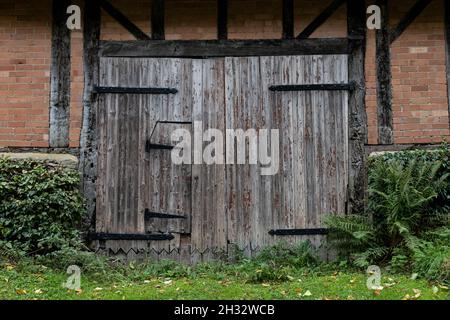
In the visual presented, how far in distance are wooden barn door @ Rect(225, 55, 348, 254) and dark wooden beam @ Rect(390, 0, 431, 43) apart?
2.66ft

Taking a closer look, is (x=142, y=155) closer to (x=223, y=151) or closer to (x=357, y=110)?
(x=223, y=151)

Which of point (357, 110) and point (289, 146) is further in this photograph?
point (357, 110)

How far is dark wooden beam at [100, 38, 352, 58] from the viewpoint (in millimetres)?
7367

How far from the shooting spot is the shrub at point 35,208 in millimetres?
6543

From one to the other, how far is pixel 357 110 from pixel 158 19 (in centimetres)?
306

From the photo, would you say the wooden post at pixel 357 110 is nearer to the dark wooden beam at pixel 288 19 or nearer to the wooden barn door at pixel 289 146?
the wooden barn door at pixel 289 146

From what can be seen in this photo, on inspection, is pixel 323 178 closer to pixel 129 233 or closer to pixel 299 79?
pixel 299 79

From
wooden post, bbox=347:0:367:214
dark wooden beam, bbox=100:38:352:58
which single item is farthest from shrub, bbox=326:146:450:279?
dark wooden beam, bbox=100:38:352:58

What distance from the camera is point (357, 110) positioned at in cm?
733

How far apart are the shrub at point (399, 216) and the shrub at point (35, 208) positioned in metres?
3.33

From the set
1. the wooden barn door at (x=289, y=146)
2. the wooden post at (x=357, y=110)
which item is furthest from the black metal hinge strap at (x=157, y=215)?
the wooden post at (x=357, y=110)

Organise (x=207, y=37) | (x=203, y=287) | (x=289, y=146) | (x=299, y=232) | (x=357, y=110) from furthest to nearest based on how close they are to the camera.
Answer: (x=207, y=37)
(x=357, y=110)
(x=289, y=146)
(x=299, y=232)
(x=203, y=287)

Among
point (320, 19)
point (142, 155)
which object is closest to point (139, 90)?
point (142, 155)

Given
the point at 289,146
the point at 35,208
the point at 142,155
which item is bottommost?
the point at 35,208
